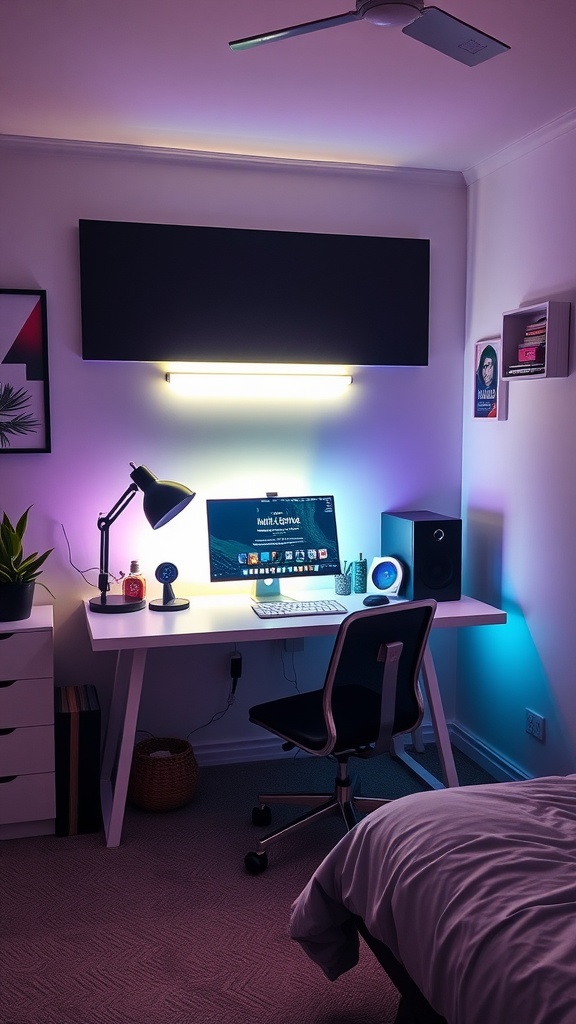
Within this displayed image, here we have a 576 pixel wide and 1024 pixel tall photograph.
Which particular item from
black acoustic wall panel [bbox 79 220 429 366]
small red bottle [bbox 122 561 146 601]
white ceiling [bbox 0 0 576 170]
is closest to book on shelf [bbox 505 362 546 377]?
black acoustic wall panel [bbox 79 220 429 366]

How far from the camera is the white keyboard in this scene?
326 centimetres

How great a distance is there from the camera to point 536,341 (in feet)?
10.5

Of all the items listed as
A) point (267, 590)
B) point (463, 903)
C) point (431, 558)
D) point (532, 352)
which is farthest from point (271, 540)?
point (463, 903)

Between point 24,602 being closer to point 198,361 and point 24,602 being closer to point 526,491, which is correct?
point 198,361

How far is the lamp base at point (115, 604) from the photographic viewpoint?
10.8 ft

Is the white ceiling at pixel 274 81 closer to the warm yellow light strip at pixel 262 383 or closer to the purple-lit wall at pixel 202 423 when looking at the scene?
the purple-lit wall at pixel 202 423

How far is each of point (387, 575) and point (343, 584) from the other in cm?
19

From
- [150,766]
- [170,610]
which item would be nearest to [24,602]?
[170,610]

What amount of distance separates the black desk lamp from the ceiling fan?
1.67 m

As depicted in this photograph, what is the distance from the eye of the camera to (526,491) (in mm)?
3453

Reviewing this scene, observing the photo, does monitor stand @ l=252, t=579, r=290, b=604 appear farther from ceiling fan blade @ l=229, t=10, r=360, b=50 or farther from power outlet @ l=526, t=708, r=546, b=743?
ceiling fan blade @ l=229, t=10, r=360, b=50

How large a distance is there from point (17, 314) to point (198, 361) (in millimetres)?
743

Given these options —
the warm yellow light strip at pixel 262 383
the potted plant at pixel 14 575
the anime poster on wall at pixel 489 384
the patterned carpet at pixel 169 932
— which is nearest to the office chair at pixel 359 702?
the patterned carpet at pixel 169 932

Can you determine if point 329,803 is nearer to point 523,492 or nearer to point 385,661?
point 385,661
